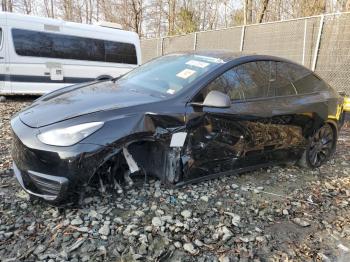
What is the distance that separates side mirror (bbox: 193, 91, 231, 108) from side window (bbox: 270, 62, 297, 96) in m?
1.10

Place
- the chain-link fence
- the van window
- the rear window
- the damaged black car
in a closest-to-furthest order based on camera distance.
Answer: the damaged black car → the rear window → the chain-link fence → the van window

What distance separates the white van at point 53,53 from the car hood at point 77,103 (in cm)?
582

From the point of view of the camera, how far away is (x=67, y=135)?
2.63m

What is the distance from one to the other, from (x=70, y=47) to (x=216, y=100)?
24.8 ft

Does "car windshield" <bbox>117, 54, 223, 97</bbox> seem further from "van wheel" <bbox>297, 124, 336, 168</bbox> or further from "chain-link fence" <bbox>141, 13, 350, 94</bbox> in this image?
"chain-link fence" <bbox>141, 13, 350, 94</bbox>

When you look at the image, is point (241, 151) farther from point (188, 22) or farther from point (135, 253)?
point (188, 22)

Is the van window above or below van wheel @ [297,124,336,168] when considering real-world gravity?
above

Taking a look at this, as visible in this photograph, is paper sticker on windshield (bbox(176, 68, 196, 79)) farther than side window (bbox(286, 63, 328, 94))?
No

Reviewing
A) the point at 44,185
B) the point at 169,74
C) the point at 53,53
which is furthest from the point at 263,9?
the point at 44,185

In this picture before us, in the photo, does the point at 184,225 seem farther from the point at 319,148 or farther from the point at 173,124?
the point at 319,148

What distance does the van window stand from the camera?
8.60 metres

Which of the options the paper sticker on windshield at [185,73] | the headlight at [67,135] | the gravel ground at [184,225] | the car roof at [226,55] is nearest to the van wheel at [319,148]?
the gravel ground at [184,225]

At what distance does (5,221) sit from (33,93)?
686cm

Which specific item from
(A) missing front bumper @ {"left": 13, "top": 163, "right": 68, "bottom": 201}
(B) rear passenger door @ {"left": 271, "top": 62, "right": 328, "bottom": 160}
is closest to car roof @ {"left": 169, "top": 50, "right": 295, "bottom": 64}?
(B) rear passenger door @ {"left": 271, "top": 62, "right": 328, "bottom": 160}
